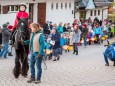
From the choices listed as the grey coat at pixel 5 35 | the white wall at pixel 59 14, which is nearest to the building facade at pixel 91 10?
the white wall at pixel 59 14

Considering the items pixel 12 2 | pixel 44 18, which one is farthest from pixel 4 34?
pixel 44 18

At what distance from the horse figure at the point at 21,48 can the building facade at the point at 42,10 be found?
17.3 metres

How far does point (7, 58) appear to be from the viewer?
74.2 feet

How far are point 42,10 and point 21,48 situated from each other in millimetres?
26443

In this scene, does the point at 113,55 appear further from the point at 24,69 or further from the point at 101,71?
the point at 24,69

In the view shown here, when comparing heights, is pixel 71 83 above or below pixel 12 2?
below

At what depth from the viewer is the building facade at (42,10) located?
3430cm

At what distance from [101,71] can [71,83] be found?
3.31 metres

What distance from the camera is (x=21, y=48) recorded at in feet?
49.2

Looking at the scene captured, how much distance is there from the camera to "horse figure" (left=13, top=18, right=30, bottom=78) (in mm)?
14586

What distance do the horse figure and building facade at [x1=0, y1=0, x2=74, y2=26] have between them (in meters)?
17.3

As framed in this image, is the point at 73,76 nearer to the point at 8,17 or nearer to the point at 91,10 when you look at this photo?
the point at 8,17

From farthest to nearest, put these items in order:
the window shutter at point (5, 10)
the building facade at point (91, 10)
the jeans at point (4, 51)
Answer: the building facade at point (91, 10) → the window shutter at point (5, 10) → the jeans at point (4, 51)

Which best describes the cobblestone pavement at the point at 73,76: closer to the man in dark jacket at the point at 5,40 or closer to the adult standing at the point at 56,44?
the adult standing at the point at 56,44
